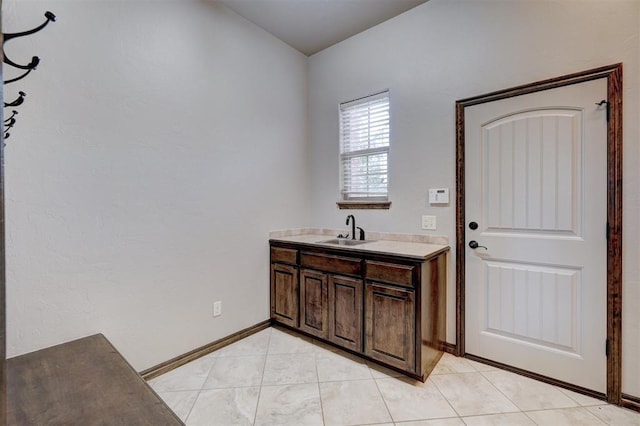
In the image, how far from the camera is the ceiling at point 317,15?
100 inches

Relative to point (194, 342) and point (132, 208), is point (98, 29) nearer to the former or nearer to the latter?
point (132, 208)

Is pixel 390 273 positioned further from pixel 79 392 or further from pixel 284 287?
pixel 79 392

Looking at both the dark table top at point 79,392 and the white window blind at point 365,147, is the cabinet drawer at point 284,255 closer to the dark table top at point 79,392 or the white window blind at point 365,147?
the white window blind at point 365,147

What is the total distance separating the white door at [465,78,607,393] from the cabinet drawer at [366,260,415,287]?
68cm

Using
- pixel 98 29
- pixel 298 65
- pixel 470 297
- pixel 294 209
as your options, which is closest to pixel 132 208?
pixel 98 29

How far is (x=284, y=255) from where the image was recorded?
2846 mm

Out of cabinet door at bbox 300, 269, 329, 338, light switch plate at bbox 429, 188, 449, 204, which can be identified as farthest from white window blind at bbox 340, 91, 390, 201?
cabinet door at bbox 300, 269, 329, 338

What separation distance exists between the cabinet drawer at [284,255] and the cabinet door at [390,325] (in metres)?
0.81

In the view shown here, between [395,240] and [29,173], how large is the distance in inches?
104

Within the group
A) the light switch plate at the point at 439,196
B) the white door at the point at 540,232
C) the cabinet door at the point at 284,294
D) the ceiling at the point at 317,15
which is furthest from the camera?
the cabinet door at the point at 284,294

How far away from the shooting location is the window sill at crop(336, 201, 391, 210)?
2.82 meters

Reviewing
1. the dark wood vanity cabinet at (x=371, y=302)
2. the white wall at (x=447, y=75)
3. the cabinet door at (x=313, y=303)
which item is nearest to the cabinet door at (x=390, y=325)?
the dark wood vanity cabinet at (x=371, y=302)

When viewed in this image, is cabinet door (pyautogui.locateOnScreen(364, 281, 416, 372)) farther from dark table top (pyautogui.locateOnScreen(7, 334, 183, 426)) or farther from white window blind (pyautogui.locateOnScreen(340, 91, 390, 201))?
dark table top (pyautogui.locateOnScreen(7, 334, 183, 426))

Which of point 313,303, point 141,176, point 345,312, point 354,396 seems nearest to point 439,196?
point 345,312
